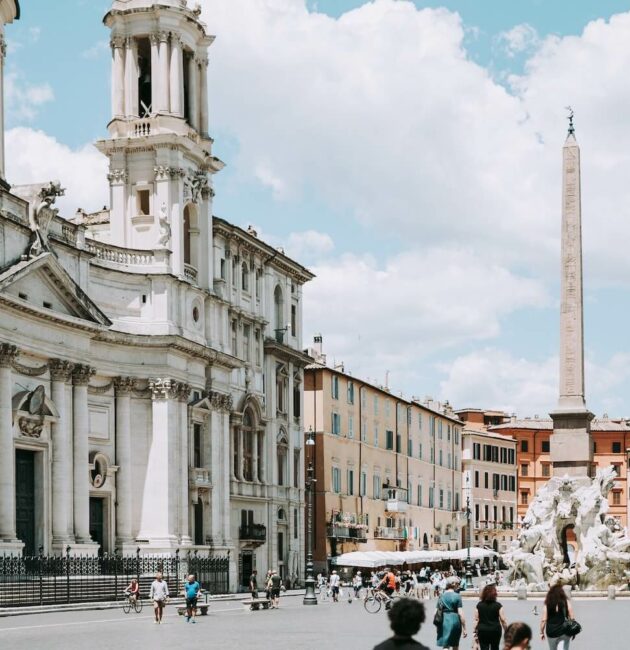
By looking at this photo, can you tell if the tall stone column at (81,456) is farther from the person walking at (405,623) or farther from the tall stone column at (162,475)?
the person walking at (405,623)

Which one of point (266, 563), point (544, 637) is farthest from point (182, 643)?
point (266, 563)

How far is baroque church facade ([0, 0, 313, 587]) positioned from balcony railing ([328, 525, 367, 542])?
8.20 metres

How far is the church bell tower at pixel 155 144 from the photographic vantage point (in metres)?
56.6

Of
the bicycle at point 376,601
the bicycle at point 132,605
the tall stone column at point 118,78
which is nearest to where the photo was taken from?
the bicycle at point 132,605

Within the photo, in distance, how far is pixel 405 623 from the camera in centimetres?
945

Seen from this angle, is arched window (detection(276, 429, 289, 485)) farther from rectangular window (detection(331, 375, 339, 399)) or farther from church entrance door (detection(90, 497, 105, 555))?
church entrance door (detection(90, 497, 105, 555))

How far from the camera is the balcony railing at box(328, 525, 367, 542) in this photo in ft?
246

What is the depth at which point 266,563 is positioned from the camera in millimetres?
64625

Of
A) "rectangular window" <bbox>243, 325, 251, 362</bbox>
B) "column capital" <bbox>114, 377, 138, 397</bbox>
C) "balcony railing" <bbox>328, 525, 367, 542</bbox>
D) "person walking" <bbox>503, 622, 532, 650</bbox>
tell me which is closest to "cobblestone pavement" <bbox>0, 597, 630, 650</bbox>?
"column capital" <bbox>114, 377, 138, 397</bbox>

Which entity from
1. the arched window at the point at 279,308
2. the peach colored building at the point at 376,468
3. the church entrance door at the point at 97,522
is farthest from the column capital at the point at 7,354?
the peach colored building at the point at 376,468

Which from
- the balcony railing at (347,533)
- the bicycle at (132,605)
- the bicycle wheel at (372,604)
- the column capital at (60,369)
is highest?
the column capital at (60,369)

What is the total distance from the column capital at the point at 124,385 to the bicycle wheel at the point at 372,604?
1443 cm

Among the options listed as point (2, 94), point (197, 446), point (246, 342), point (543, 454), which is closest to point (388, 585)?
point (197, 446)

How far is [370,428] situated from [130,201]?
30595 mm
